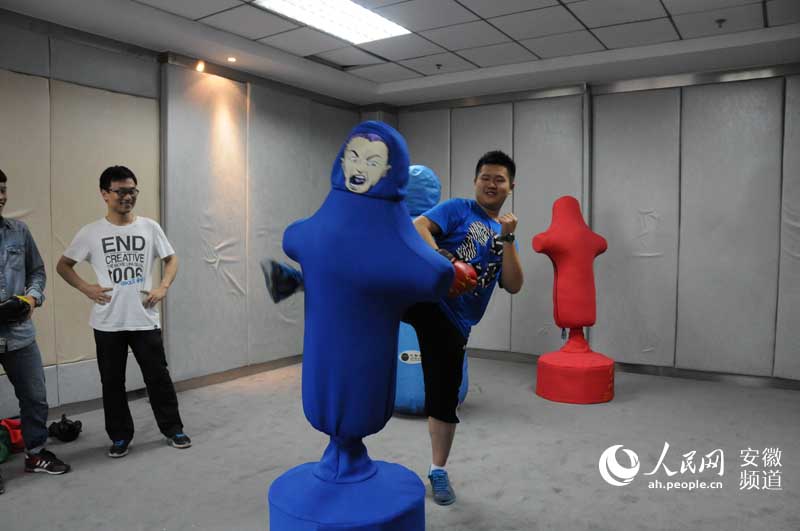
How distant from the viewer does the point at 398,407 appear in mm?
3840

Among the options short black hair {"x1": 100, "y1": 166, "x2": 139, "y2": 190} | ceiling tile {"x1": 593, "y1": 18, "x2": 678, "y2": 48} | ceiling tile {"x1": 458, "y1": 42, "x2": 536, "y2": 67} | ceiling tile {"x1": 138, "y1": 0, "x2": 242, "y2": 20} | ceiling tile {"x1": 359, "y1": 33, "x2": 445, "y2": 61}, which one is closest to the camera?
short black hair {"x1": 100, "y1": 166, "x2": 139, "y2": 190}

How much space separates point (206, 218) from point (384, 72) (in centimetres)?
206

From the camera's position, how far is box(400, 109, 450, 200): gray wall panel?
613 centimetres

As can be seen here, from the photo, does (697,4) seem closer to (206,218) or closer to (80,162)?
(206,218)

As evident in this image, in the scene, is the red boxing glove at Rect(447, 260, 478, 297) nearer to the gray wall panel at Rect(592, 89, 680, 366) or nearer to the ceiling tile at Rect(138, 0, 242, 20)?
the ceiling tile at Rect(138, 0, 242, 20)

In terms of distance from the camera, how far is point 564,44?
456cm

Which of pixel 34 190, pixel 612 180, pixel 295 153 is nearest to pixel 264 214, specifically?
pixel 295 153

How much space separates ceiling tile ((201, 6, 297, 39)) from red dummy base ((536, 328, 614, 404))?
9.90 ft

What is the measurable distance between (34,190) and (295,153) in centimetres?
229

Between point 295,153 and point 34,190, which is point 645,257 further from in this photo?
point 34,190

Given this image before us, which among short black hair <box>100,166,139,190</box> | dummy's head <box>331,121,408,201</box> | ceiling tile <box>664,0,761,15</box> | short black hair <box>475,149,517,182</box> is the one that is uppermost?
ceiling tile <box>664,0,761,15</box>

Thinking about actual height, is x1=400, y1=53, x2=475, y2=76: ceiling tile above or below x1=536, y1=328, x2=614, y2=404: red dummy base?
above

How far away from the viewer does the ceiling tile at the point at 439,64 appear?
16.2 feet

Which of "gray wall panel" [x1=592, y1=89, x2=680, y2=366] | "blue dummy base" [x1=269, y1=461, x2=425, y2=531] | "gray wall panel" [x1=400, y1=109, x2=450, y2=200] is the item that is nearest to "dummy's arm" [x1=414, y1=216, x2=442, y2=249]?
"blue dummy base" [x1=269, y1=461, x2=425, y2=531]
